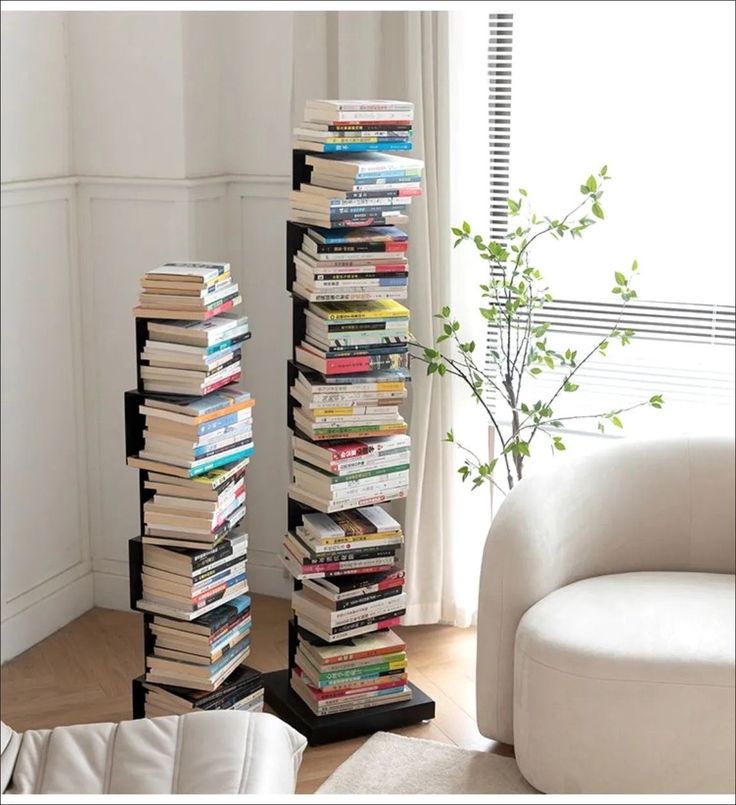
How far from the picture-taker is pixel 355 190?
8.11ft

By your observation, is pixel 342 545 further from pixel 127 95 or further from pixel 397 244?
pixel 127 95

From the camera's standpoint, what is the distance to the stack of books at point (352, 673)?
2.69m

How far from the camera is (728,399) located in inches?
119

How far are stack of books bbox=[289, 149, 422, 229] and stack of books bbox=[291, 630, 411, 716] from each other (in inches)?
39.7

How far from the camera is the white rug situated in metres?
2.44

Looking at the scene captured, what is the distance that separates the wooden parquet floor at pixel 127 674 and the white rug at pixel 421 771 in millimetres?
58

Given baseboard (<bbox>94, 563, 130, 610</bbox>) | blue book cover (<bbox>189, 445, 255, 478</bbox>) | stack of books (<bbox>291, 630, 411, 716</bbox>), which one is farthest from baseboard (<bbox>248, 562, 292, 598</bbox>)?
blue book cover (<bbox>189, 445, 255, 478</bbox>)

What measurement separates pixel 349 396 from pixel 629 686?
1.07 metres

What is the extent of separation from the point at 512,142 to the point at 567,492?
4.06ft

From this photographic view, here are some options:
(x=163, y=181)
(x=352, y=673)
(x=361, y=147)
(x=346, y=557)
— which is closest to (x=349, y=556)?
(x=346, y=557)

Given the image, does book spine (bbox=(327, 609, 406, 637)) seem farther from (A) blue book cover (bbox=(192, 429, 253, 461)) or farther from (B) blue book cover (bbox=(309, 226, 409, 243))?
(B) blue book cover (bbox=(309, 226, 409, 243))

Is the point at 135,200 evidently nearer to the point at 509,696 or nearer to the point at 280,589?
the point at 280,589

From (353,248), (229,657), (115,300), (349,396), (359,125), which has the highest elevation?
(359,125)

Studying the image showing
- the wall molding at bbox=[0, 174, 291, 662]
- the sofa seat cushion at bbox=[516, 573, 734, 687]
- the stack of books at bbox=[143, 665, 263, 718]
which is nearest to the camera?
the sofa seat cushion at bbox=[516, 573, 734, 687]
